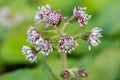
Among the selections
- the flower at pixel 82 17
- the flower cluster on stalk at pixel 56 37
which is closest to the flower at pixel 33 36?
the flower cluster on stalk at pixel 56 37

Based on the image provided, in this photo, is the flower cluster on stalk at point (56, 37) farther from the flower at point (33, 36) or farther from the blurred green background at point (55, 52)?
the blurred green background at point (55, 52)

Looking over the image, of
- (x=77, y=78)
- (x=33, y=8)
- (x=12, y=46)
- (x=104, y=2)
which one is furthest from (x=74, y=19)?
(x=33, y=8)

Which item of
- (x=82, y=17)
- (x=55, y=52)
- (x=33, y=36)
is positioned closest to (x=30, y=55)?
(x=33, y=36)

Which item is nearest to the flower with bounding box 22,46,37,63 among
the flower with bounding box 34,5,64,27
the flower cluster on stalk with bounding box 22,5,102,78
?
the flower cluster on stalk with bounding box 22,5,102,78

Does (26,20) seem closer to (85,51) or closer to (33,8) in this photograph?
(33,8)

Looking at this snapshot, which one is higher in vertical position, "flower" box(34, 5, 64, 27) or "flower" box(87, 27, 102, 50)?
"flower" box(34, 5, 64, 27)

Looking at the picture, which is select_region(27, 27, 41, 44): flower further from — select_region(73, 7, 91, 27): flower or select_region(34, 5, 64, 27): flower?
select_region(73, 7, 91, 27): flower
